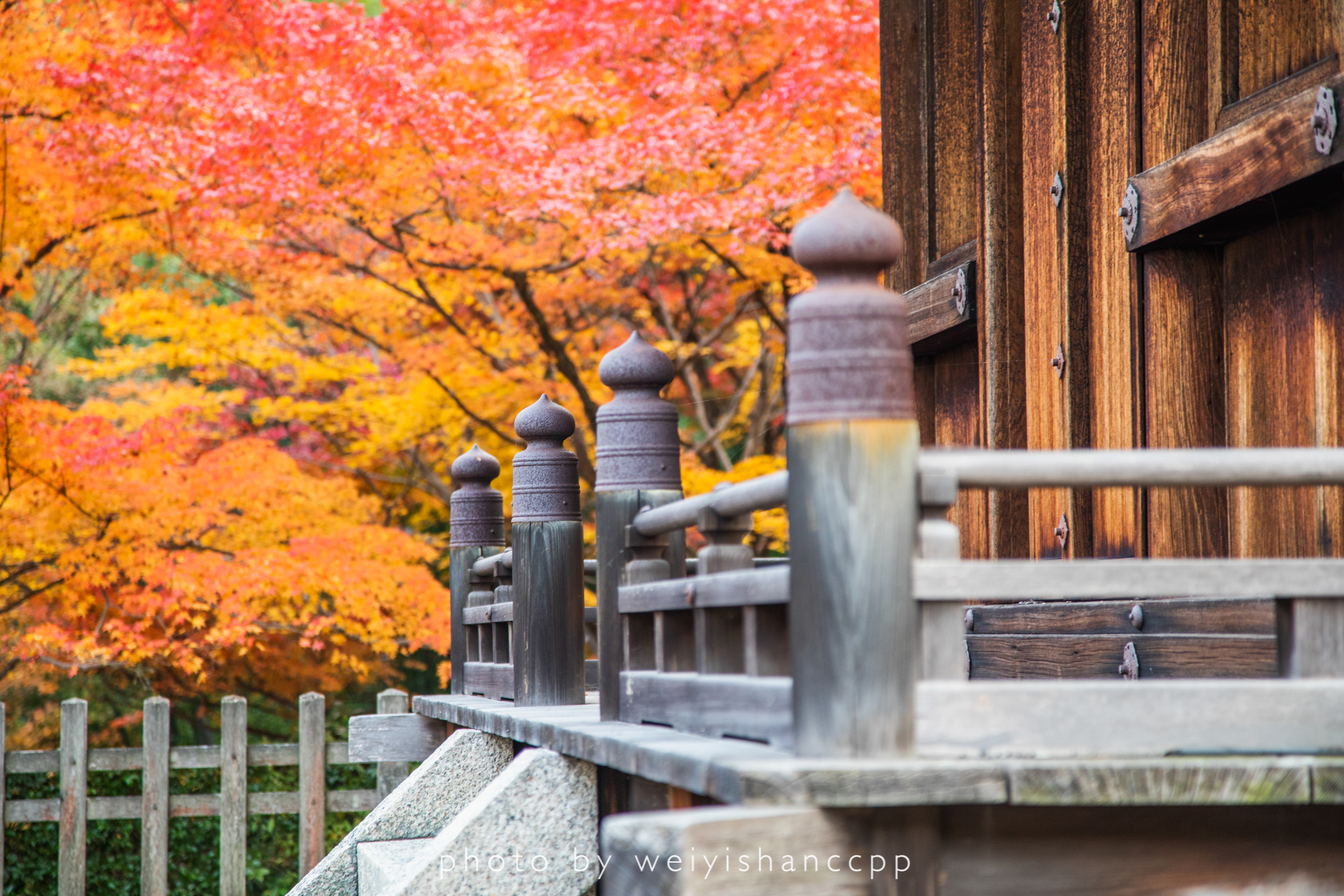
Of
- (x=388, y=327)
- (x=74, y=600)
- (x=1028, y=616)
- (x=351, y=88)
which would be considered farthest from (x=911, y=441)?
(x=388, y=327)

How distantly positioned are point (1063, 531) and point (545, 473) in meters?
1.93

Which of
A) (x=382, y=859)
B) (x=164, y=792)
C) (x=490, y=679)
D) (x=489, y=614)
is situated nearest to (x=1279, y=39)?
(x=489, y=614)

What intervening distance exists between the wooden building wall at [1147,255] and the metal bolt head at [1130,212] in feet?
0.13

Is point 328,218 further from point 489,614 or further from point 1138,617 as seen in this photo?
point 1138,617

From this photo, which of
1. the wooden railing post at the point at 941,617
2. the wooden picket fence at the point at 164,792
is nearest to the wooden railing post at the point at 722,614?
the wooden railing post at the point at 941,617

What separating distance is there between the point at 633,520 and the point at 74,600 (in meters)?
7.83

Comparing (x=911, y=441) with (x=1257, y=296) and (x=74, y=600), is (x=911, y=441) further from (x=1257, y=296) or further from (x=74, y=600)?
(x=74, y=600)

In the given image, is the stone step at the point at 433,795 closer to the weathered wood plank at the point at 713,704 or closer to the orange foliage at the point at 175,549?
the weathered wood plank at the point at 713,704

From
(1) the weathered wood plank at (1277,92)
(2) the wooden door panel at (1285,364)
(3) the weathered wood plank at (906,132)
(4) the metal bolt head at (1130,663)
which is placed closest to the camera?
(1) the weathered wood plank at (1277,92)

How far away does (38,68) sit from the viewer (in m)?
9.75

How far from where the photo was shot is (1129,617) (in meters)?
4.29

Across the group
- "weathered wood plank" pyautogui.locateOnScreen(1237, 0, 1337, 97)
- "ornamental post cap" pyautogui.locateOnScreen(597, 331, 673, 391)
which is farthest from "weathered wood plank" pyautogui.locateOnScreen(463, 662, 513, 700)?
"weathered wood plank" pyautogui.locateOnScreen(1237, 0, 1337, 97)

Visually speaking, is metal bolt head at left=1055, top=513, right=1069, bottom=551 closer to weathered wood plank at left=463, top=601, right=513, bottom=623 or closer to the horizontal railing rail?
the horizontal railing rail

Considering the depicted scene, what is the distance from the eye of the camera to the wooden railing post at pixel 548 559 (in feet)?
16.1
